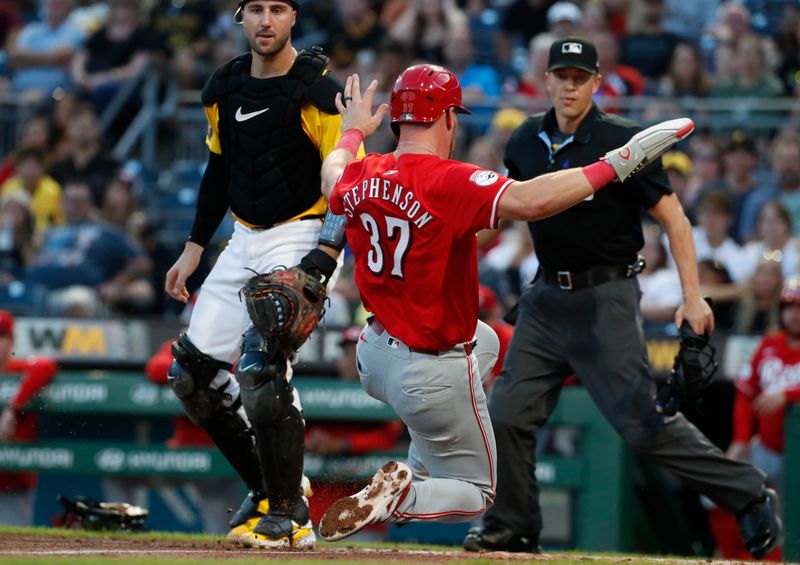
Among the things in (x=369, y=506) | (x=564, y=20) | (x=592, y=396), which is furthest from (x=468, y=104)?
(x=369, y=506)

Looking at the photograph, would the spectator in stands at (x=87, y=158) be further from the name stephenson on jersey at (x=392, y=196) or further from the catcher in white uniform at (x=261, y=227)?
the name stephenson on jersey at (x=392, y=196)

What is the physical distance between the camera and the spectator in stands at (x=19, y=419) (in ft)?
31.4

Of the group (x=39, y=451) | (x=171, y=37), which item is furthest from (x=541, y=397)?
(x=171, y=37)

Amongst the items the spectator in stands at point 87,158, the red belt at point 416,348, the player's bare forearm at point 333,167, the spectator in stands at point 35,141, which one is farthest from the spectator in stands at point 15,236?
the red belt at point 416,348

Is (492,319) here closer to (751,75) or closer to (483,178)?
(483,178)

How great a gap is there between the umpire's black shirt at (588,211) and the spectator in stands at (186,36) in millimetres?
8120

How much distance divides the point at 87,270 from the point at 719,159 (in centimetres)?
530

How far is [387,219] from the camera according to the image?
554 cm

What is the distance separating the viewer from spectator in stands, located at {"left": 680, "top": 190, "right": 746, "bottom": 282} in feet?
34.7

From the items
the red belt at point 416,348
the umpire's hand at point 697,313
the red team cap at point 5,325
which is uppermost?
the umpire's hand at point 697,313

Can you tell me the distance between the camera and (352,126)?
6.09 metres

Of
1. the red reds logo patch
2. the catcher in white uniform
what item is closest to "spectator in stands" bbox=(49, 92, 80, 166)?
the catcher in white uniform

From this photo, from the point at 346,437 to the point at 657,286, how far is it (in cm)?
255

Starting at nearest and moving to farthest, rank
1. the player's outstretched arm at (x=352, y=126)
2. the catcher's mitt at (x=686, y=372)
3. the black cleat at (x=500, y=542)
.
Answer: the player's outstretched arm at (x=352, y=126) → the catcher's mitt at (x=686, y=372) → the black cleat at (x=500, y=542)
